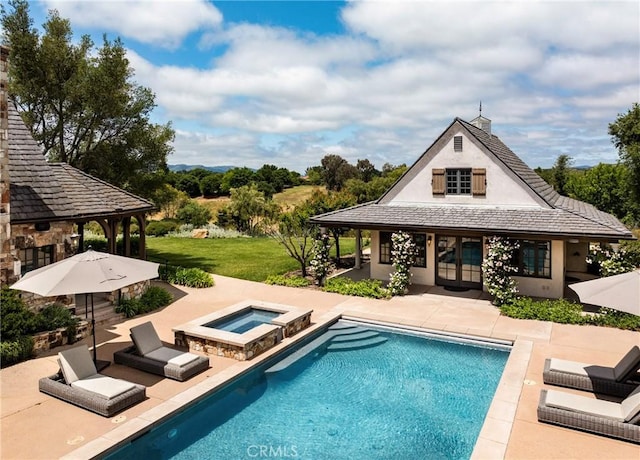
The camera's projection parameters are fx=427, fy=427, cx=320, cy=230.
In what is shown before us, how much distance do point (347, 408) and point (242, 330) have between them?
5.00m

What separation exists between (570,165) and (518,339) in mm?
59204

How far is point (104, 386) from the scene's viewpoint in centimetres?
859

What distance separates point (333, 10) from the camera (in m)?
18.2

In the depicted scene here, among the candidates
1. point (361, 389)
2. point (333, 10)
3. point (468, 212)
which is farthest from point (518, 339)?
point (333, 10)

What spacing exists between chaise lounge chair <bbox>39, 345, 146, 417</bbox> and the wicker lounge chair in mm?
7866

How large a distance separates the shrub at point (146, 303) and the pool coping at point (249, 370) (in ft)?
19.9

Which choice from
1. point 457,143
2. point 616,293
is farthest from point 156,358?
point 457,143

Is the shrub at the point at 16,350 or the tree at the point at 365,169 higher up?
the tree at the point at 365,169

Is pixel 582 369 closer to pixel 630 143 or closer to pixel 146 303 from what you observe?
pixel 146 303

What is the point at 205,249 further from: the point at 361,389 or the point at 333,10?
the point at 361,389

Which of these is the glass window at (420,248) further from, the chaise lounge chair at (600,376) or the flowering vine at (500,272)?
the chaise lounge chair at (600,376)

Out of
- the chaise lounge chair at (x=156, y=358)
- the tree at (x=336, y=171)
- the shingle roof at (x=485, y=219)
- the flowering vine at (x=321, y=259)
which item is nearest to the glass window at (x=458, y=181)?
the shingle roof at (x=485, y=219)

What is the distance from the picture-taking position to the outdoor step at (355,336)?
12.9m

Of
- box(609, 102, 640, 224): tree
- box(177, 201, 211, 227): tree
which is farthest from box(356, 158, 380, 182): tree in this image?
box(609, 102, 640, 224): tree
